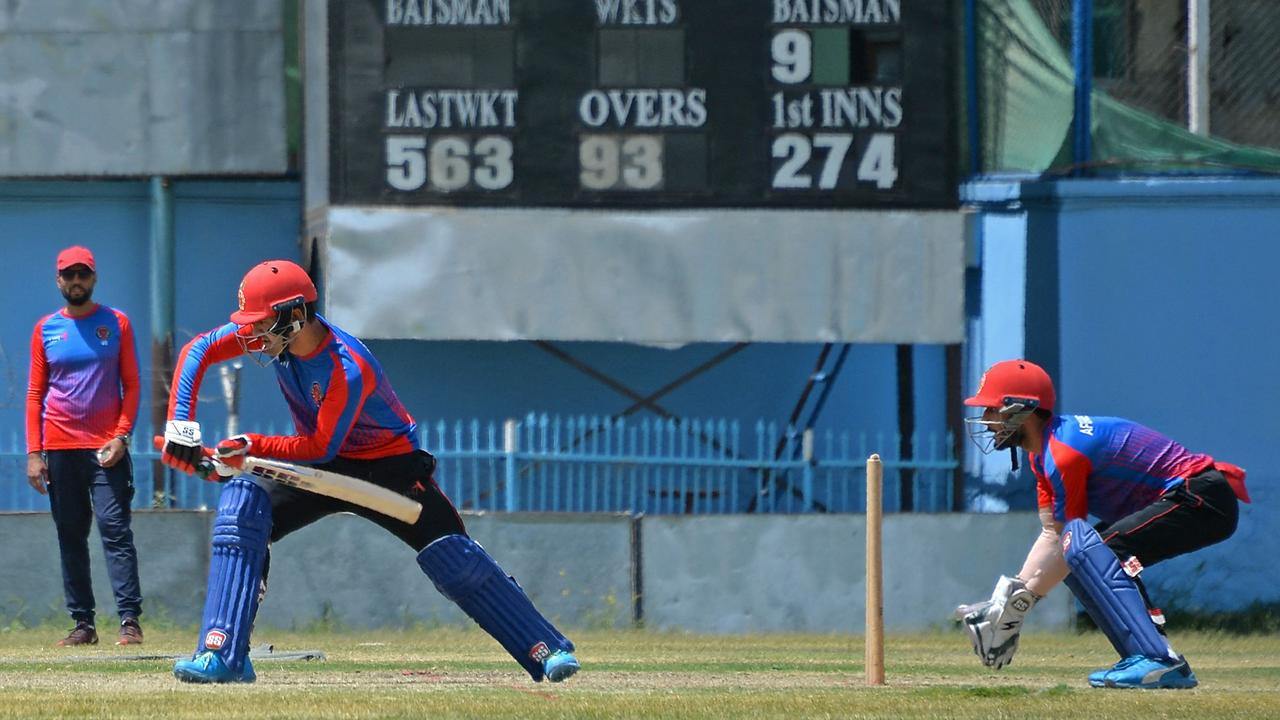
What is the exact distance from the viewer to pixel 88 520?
12148mm

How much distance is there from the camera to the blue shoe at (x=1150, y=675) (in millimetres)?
8648

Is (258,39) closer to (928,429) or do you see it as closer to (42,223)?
(42,223)

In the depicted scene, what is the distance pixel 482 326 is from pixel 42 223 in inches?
177

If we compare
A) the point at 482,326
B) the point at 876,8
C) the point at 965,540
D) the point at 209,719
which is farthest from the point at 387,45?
the point at 209,719

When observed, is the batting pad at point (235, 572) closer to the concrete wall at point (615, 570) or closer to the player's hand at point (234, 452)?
the player's hand at point (234, 452)

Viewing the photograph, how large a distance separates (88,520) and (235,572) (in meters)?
4.51

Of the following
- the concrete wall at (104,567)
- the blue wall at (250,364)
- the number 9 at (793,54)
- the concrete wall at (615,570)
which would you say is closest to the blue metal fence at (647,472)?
the blue wall at (250,364)

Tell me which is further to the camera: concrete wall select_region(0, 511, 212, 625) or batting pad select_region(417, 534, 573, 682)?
concrete wall select_region(0, 511, 212, 625)

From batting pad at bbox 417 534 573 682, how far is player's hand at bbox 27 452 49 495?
4.62 metres

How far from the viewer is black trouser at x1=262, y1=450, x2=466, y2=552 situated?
26.8 ft

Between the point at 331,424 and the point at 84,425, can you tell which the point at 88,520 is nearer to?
the point at 84,425

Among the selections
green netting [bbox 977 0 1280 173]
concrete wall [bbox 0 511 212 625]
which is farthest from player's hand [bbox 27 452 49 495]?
green netting [bbox 977 0 1280 173]

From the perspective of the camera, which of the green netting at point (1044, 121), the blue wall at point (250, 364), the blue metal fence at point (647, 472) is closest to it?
the blue metal fence at point (647, 472)

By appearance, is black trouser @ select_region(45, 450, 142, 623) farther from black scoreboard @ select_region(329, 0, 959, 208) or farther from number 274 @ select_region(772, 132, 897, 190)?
number 274 @ select_region(772, 132, 897, 190)
